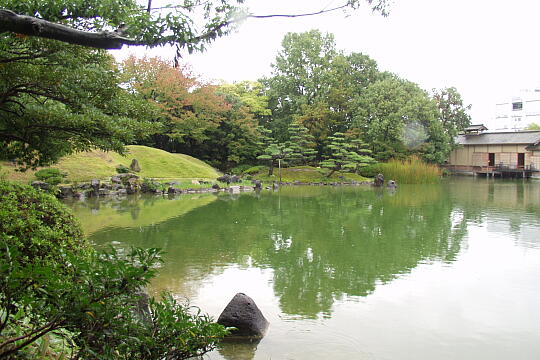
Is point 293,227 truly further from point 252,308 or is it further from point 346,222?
point 252,308

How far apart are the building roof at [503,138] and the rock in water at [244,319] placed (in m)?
29.7

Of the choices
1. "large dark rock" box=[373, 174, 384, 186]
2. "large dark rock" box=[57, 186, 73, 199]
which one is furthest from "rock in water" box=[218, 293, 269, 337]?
"large dark rock" box=[373, 174, 384, 186]

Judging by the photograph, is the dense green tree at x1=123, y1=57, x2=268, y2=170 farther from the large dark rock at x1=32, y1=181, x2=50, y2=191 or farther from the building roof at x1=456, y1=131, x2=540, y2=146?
the building roof at x1=456, y1=131, x2=540, y2=146

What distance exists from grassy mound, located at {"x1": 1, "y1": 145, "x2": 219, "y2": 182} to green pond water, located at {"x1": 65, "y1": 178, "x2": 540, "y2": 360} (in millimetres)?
4761

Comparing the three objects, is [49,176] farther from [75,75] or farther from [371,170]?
[371,170]

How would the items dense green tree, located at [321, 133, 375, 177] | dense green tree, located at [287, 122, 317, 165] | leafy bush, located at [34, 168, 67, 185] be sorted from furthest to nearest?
dense green tree, located at [287, 122, 317, 165]
dense green tree, located at [321, 133, 375, 177]
leafy bush, located at [34, 168, 67, 185]

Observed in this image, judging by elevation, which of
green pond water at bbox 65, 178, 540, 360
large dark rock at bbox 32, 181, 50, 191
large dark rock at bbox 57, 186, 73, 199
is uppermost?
large dark rock at bbox 32, 181, 50, 191

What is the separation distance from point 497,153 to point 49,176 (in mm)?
28426

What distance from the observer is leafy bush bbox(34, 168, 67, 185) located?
13.3m

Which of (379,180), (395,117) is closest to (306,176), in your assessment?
(379,180)

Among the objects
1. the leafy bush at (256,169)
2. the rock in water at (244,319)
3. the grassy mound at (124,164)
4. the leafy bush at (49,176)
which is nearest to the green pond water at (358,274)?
the rock in water at (244,319)

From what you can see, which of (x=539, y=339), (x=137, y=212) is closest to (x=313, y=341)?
(x=539, y=339)

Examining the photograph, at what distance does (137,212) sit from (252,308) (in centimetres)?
762

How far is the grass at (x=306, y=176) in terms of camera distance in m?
22.5
